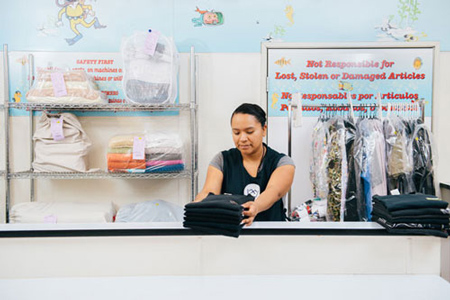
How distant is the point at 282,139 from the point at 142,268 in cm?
182

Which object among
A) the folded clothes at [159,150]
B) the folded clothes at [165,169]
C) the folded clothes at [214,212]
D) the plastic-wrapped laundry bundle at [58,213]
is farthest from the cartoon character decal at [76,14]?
the folded clothes at [214,212]

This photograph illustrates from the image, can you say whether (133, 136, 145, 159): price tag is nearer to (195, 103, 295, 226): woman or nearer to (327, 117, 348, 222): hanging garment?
(195, 103, 295, 226): woman

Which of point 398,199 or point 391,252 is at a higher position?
→ point 398,199

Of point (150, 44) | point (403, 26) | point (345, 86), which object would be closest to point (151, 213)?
point (150, 44)

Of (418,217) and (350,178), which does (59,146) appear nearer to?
(350,178)

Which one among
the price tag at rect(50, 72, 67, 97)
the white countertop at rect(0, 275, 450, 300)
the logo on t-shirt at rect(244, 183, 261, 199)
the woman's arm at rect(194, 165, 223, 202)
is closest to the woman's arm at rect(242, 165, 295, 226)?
the logo on t-shirt at rect(244, 183, 261, 199)

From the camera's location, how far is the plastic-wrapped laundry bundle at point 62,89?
2.33 meters

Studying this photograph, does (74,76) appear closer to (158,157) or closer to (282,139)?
(158,157)

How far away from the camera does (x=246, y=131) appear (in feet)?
5.78

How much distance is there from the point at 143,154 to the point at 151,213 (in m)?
0.42

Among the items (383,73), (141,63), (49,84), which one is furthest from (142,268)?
(383,73)

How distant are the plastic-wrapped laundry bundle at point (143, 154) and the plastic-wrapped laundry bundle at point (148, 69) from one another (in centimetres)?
27

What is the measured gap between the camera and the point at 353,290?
1105 millimetres

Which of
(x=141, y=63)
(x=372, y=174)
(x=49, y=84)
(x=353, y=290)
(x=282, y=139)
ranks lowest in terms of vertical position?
(x=353, y=290)
